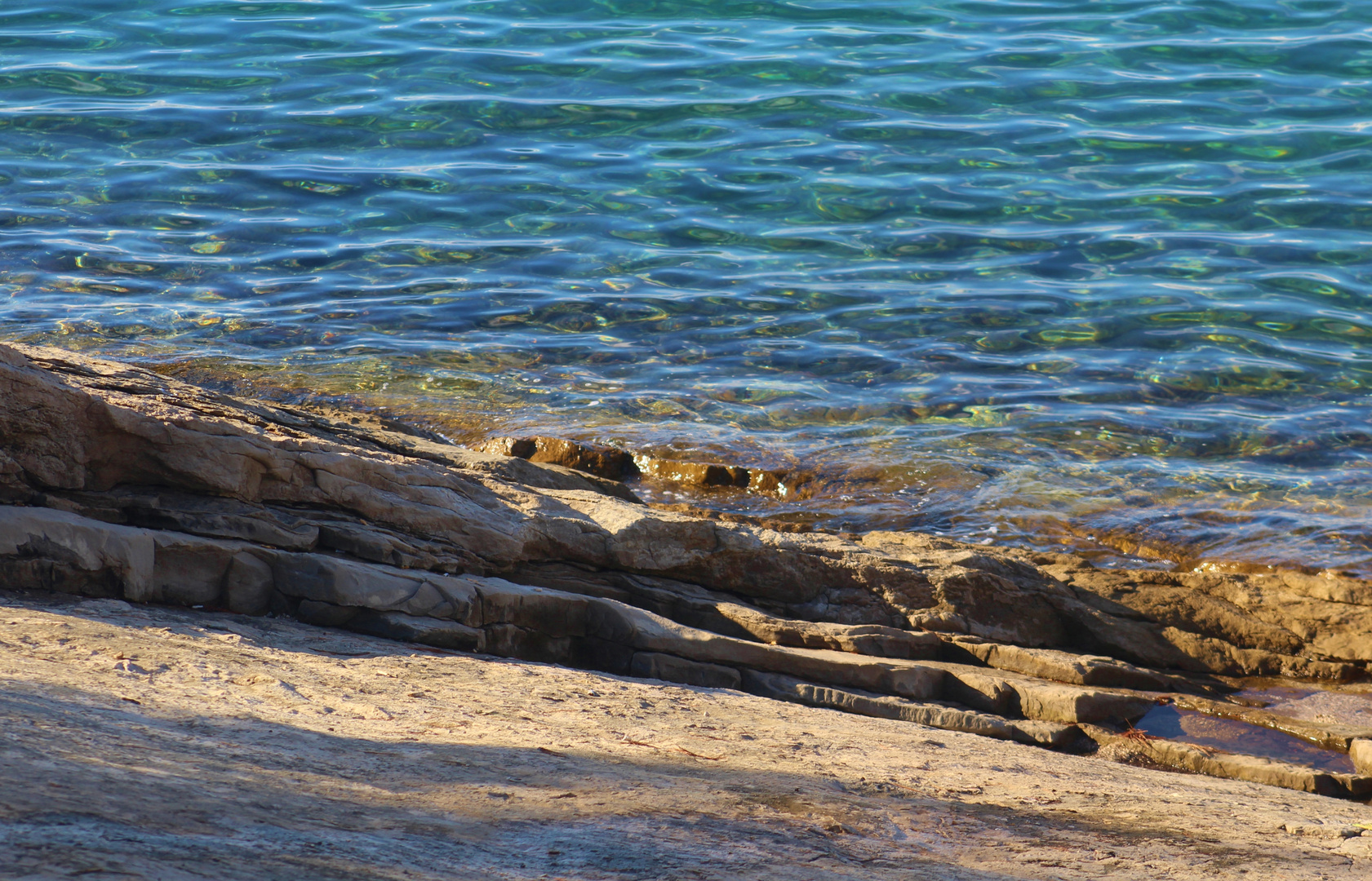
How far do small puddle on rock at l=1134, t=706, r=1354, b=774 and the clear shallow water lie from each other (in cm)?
142

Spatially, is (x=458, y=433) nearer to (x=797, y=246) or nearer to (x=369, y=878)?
(x=797, y=246)

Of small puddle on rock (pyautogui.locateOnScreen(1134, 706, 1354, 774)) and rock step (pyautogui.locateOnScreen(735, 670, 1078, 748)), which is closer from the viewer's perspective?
rock step (pyautogui.locateOnScreen(735, 670, 1078, 748))

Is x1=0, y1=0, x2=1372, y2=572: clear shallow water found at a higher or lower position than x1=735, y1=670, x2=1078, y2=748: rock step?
higher

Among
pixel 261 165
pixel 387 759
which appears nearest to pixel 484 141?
pixel 261 165

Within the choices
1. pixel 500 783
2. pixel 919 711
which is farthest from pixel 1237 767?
pixel 500 783

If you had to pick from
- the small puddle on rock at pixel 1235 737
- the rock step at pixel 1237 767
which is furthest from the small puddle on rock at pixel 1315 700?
the rock step at pixel 1237 767

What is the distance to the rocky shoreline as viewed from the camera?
3.88 m

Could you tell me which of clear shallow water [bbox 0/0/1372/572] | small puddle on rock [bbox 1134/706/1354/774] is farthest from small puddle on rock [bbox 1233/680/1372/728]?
clear shallow water [bbox 0/0/1372/572]

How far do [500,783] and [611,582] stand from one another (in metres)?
→ 1.95

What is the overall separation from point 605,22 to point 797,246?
6267mm

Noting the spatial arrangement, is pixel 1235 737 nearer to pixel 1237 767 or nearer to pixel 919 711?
pixel 1237 767

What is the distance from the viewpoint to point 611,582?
4.55 meters

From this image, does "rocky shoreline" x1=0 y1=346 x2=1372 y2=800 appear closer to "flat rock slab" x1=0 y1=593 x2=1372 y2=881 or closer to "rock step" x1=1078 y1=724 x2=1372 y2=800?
"rock step" x1=1078 y1=724 x2=1372 y2=800

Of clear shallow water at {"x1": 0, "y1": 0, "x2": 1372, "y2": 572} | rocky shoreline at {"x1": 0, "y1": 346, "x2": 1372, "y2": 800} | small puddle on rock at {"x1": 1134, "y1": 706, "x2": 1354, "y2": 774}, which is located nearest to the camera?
rocky shoreline at {"x1": 0, "y1": 346, "x2": 1372, "y2": 800}
